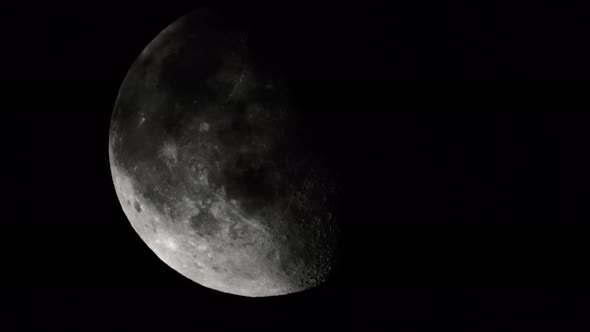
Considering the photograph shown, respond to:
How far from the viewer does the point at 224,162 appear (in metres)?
2.97

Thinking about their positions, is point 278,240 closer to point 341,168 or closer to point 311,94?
point 341,168

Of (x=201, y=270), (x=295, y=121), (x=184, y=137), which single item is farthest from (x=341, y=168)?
(x=201, y=270)

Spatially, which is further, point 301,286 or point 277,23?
point 301,286

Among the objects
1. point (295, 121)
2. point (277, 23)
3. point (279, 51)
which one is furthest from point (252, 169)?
point (277, 23)

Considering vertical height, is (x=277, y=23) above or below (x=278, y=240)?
above

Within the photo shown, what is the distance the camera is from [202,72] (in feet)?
9.96

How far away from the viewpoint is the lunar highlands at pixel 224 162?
117 inches

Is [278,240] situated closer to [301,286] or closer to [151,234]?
[301,286]

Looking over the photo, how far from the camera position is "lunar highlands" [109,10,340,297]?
2.97m

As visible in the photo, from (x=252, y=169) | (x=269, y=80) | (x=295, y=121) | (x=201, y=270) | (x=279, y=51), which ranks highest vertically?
(x=279, y=51)

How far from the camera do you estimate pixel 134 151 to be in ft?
10.8

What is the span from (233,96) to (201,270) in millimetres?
1407

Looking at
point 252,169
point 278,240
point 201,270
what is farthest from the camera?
point 201,270

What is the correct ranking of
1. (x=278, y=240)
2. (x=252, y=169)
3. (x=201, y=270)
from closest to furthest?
1. (x=252, y=169)
2. (x=278, y=240)
3. (x=201, y=270)
